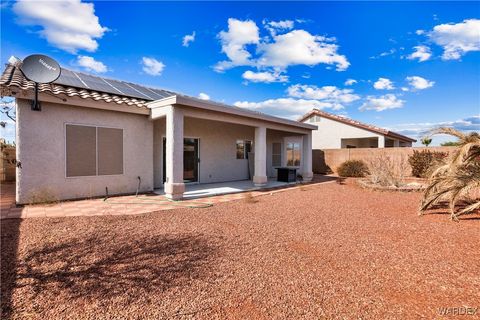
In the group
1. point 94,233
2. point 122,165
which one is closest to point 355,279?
point 94,233

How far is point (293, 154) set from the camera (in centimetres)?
1639

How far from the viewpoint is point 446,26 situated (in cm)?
1009

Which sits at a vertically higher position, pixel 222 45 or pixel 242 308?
pixel 222 45

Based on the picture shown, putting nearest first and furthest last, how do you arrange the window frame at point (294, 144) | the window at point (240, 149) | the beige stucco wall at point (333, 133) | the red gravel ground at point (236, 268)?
the red gravel ground at point (236, 268)
the window at point (240, 149)
the window frame at point (294, 144)
the beige stucco wall at point (333, 133)

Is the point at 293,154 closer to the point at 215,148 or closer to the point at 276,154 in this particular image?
the point at 276,154

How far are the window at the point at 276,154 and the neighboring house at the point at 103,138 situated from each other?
4.82m

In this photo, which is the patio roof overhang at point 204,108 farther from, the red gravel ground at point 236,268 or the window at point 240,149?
the red gravel ground at point 236,268

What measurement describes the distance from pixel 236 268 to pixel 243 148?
453 inches

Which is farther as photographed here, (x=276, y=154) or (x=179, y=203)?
(x=276, y=154)

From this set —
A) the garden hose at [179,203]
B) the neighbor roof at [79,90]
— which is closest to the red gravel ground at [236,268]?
the garden hose at [179,203]

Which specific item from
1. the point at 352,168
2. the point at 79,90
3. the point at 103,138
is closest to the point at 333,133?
the point at 352,168

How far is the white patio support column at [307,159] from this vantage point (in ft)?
49.6

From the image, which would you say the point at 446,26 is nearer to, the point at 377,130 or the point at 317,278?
the point at 377,130

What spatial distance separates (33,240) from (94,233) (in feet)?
3.24
